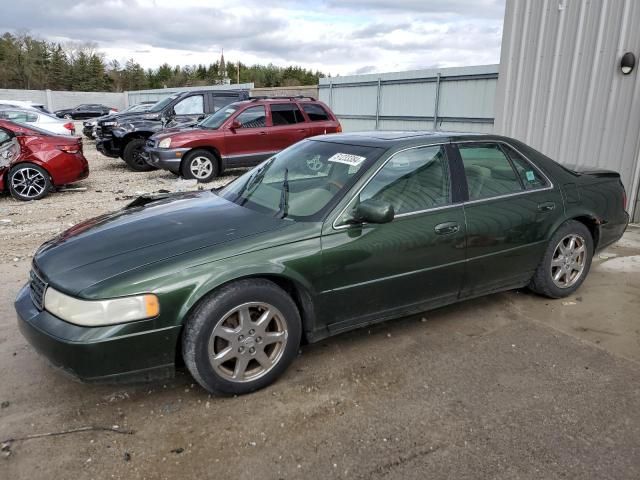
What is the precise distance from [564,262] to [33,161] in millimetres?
8749

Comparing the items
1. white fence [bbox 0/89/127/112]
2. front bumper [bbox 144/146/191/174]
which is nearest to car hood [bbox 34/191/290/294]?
front bumper [bbox 144/146/191/174]

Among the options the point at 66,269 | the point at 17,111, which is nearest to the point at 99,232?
the point at 66,269

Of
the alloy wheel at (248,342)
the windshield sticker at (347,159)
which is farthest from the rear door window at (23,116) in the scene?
the alloy wheel at (248,342)

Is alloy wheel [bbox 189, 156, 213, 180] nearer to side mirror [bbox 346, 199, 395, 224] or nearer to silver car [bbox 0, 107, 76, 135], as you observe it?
silver car [bbox 0, 107, 76, 135]

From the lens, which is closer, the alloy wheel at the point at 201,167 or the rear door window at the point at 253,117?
the alloy wheel at the point at 201,167

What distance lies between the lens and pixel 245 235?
3055 millimetres

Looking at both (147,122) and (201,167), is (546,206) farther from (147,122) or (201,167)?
(147,122)

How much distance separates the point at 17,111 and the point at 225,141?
6990mm

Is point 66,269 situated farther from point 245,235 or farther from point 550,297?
point 550,297

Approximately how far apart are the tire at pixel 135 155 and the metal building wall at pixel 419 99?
6768 mm

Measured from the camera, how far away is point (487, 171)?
3.97m

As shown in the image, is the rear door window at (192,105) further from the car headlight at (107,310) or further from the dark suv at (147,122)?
the car headlight at (107,310)

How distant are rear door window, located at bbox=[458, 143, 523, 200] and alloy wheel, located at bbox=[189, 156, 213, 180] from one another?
25.1ft

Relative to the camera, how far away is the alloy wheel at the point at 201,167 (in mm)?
10516
